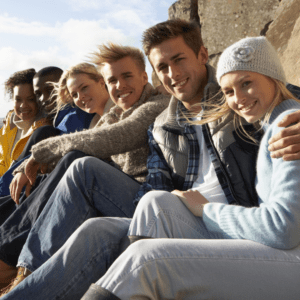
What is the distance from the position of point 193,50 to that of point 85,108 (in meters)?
1.00

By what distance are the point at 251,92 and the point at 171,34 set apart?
76 centimetres

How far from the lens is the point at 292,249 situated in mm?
1038

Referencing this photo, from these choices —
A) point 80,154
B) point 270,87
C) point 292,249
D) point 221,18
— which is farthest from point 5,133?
point 292,249

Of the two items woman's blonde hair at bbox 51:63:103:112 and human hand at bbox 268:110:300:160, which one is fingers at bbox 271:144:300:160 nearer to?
human hand at bbox 268:110:300:160

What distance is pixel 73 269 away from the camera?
1.14m

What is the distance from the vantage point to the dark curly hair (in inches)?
131

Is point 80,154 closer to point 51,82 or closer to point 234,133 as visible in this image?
point 234,133

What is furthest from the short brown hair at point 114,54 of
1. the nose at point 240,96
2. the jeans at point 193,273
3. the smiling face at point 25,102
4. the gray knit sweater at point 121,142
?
the jeans at point 193,273

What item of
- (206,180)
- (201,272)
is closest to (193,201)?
(206,180)

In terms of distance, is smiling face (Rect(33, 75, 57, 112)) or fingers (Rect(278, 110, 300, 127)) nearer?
fingers (Rect(278, 110, 300, 127))

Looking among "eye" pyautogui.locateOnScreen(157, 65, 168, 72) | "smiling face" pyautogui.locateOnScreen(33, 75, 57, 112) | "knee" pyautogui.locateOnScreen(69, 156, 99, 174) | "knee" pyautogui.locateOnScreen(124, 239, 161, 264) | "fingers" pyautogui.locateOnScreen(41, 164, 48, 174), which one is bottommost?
"knee" pyautogui.locateOnScreen(124, 239, 161, 264)

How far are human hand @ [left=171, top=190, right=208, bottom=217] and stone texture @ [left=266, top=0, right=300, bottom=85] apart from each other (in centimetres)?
178

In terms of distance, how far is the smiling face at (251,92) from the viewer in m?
1.33

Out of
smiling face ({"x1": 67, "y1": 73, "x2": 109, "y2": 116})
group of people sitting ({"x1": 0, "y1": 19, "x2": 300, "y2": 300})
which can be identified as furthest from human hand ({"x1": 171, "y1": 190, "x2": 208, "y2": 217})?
smiling face ({"x1": 67, "y1": 73, "x2": 109, "y2": 116})
